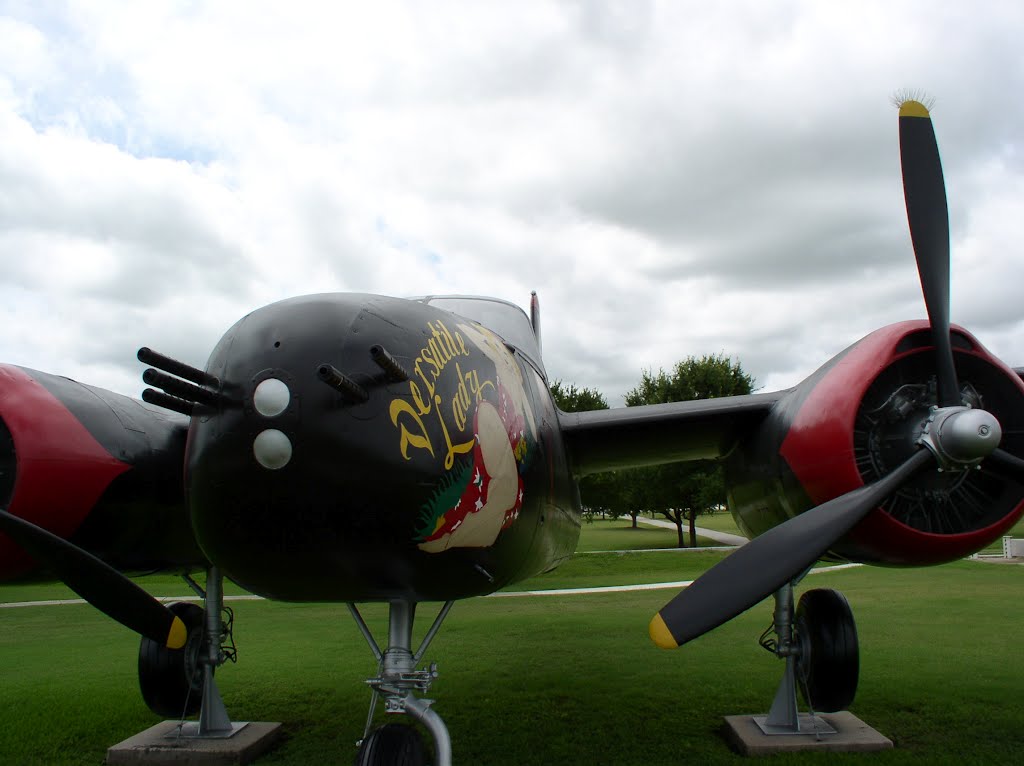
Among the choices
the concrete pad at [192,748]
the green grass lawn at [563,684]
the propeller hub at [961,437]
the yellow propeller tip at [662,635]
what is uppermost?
the propeller hub at [961,437]

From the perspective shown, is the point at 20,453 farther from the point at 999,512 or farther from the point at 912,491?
the point at 999,512

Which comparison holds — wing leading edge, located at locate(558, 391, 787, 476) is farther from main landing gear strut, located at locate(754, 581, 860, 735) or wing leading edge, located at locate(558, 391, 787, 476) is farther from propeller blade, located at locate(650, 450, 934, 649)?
main landing gear strut, located at locate(754, 581, 860, 735)

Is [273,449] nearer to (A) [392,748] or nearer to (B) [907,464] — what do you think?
(A) [392,748]

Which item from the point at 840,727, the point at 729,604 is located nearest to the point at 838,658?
the point at 840,727

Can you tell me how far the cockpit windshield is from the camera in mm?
6891

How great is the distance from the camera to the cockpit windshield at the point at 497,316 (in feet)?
22.6

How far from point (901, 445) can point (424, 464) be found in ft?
10.3

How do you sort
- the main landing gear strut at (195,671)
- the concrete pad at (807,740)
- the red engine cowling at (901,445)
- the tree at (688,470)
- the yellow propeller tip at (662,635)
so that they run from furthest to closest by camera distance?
1. the tree at (688,470)
2. the main landing gear strut at (195,671)
3. the concrete pad at (807,740)
4. the red engine cowling at (901,445)
5. the yellow propeller tip at (662,635)

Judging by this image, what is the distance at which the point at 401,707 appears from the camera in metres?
4.17

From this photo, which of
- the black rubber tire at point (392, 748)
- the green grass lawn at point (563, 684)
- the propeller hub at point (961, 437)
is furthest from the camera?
the green grass lawn at point (563, 684)

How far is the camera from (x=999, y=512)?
4863 millimetres

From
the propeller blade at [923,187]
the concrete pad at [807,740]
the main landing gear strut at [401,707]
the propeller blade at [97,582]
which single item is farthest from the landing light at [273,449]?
the concrete pad at [807,740]

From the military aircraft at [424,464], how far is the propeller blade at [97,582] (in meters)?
0.01

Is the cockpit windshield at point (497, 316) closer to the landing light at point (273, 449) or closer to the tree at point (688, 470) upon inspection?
the landing light at point (273, 449)
